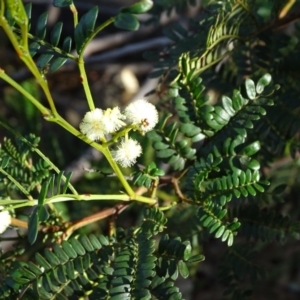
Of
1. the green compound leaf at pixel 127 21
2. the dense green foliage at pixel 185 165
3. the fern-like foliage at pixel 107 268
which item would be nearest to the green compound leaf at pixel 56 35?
the dense green foliage at pixel 185 165

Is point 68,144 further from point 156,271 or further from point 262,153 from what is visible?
point 156,271

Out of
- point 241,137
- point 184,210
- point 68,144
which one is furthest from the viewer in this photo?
point 68,144

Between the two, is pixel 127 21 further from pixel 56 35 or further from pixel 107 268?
pixel 107 268

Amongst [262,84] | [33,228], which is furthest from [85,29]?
[262,84]

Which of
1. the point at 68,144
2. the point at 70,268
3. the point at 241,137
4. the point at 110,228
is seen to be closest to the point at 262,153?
the point at 241,137

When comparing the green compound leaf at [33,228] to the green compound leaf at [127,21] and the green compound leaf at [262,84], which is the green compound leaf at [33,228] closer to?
the green compound leaf at [127,21]

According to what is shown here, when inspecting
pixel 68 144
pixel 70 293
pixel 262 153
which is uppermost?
pixel 262 153

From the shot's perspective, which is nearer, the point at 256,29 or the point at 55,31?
the point at 55,31
